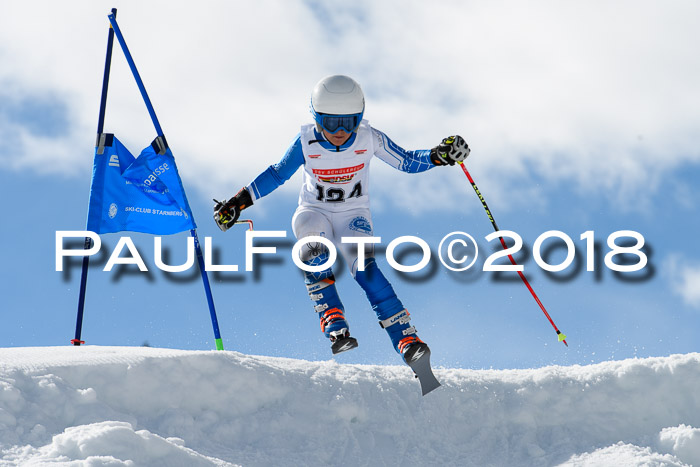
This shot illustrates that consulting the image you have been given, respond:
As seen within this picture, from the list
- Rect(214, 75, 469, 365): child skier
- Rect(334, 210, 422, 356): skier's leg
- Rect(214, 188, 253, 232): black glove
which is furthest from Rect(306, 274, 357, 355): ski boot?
Rect(214, 188, 253, 232): black glove

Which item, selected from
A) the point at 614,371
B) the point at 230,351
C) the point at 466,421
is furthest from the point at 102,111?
the point at 614,371

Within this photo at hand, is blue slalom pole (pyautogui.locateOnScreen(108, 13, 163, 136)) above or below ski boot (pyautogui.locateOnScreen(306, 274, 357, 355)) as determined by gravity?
above

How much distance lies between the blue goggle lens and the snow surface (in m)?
2.12

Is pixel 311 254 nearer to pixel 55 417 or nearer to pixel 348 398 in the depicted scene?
pixel 348 398

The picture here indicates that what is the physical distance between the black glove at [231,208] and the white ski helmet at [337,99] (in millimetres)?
1033

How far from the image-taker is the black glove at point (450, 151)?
693 cm

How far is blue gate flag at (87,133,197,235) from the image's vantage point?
916 centimetres

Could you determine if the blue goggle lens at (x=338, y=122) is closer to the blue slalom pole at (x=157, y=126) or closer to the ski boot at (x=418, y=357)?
the ski boot at (x=418, y=357)

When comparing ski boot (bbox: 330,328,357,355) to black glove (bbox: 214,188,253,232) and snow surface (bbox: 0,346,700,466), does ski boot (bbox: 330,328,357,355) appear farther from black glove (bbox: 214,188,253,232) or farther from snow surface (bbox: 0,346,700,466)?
black glove (bbox: 214,188,253,232)

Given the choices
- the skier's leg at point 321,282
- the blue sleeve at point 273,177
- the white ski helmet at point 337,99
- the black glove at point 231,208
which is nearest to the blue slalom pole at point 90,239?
the black glove at point 231,208

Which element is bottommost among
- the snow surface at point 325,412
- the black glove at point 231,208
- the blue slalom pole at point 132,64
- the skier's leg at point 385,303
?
the snow surface at point 325,412

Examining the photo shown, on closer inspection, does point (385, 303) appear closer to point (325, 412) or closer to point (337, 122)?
point (325, 412)

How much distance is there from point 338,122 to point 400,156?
83 cm

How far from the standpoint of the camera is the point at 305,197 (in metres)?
6.88
